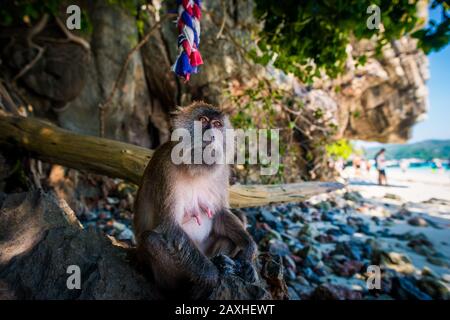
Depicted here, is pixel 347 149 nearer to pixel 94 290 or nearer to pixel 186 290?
pixel 186 290

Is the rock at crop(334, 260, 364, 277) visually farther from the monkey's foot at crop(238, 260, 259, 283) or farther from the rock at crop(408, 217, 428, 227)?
the monkey's foot at crop(238, 260, 259, 283)

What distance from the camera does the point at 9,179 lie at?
3629 millimetres

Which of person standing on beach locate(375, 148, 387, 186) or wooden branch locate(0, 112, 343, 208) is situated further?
person standing on beach locate(375, 148, 387, 186)

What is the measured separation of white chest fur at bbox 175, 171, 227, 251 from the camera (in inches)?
77.5

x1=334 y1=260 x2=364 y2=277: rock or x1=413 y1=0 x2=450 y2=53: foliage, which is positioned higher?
x1=413 y1=0 x2=450 y2=53: foliage

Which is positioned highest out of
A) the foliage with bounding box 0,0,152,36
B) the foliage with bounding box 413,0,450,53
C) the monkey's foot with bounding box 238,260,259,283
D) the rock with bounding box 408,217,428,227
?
the foliage with bounding box 0,0,152,36

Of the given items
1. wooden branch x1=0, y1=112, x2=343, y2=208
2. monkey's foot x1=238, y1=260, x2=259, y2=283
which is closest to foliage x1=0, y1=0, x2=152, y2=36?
wooden branch x1=0, y1=112, x2=343, y2=208

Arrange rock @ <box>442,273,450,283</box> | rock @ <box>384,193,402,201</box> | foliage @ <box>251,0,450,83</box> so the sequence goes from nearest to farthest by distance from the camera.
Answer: foliage @ <box>251,0,450,83</box> < rock @ <box>442,273,450,283</box> < rock @ <box>384,193,402,201</box>

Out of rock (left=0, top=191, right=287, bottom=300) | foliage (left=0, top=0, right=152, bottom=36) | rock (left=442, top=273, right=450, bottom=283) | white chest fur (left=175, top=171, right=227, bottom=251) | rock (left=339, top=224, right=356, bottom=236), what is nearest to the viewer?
rock (left=0, top=191, right=287, bottom=300)

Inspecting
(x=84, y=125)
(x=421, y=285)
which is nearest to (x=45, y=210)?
(x=421, y=285)

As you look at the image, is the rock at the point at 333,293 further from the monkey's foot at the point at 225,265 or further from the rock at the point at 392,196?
the rock at the point at 392,196

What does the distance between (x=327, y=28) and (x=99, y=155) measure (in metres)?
3.20

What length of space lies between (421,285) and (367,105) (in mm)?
12372

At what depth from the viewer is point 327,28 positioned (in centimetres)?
387
